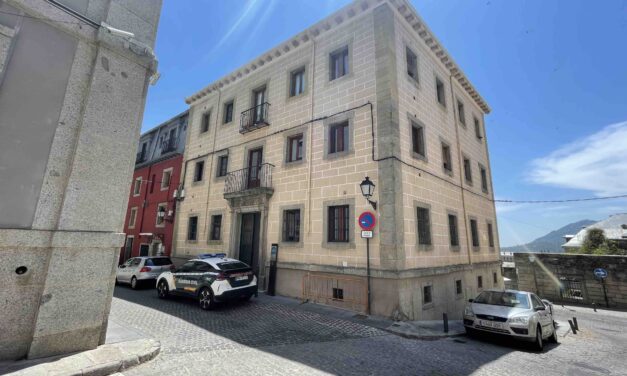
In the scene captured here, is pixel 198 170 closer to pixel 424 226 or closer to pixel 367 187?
pixel 367 187

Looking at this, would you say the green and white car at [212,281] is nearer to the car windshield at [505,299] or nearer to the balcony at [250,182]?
the balcony at [250,182]

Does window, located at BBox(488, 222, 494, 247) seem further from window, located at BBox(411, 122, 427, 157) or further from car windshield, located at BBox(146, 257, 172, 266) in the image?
car windshield, located at BBox(146, 257, 172, 266)

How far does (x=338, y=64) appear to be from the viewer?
12336 mm

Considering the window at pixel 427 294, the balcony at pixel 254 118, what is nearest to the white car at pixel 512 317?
the window at pixel 427 294

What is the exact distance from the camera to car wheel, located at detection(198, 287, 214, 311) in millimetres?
8875

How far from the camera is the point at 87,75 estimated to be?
5.53 metres

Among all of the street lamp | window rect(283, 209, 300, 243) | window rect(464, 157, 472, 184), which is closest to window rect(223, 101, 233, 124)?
window rect(283, 209, 300, 243)

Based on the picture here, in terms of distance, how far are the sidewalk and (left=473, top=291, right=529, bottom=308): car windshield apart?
8.98m

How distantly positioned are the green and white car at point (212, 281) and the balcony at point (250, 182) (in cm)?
391

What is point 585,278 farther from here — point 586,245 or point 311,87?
point 311,87

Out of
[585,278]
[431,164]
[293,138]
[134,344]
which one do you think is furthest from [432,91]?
[585,278]

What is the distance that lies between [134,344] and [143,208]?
1825cm

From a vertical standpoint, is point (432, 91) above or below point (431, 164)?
A: above

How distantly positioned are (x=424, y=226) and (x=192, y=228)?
12381mm
